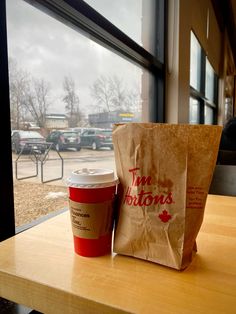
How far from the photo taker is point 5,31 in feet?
2.45

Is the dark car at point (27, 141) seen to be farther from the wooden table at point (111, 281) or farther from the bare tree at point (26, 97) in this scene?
the wooden table at point (111, 281)

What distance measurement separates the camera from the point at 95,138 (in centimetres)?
138

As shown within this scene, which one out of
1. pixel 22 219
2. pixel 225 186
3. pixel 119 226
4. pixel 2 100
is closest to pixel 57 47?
pixel 2 100

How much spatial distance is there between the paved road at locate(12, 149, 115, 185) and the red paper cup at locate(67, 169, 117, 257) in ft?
0.92

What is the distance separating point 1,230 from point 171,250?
21.5 inches

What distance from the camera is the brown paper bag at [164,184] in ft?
1.42

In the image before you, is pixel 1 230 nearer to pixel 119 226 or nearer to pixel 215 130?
pixel 119 226

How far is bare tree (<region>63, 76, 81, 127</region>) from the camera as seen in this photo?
1128mm

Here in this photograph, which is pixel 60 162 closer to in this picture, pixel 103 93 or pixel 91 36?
pixel 103 93

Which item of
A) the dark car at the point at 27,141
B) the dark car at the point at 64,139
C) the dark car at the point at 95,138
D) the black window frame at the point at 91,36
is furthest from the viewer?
the dark car at the point at 95,138

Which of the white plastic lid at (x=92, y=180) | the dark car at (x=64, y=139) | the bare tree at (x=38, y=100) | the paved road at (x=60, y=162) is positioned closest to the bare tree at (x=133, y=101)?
the paved road at (x=60, y=162)

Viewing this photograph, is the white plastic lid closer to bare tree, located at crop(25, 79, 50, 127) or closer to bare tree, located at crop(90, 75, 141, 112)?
bare tree, located at crop(25, 79, 50, 127)

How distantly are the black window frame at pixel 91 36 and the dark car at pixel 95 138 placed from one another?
0.49 metres

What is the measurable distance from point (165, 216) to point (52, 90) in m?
0.79
